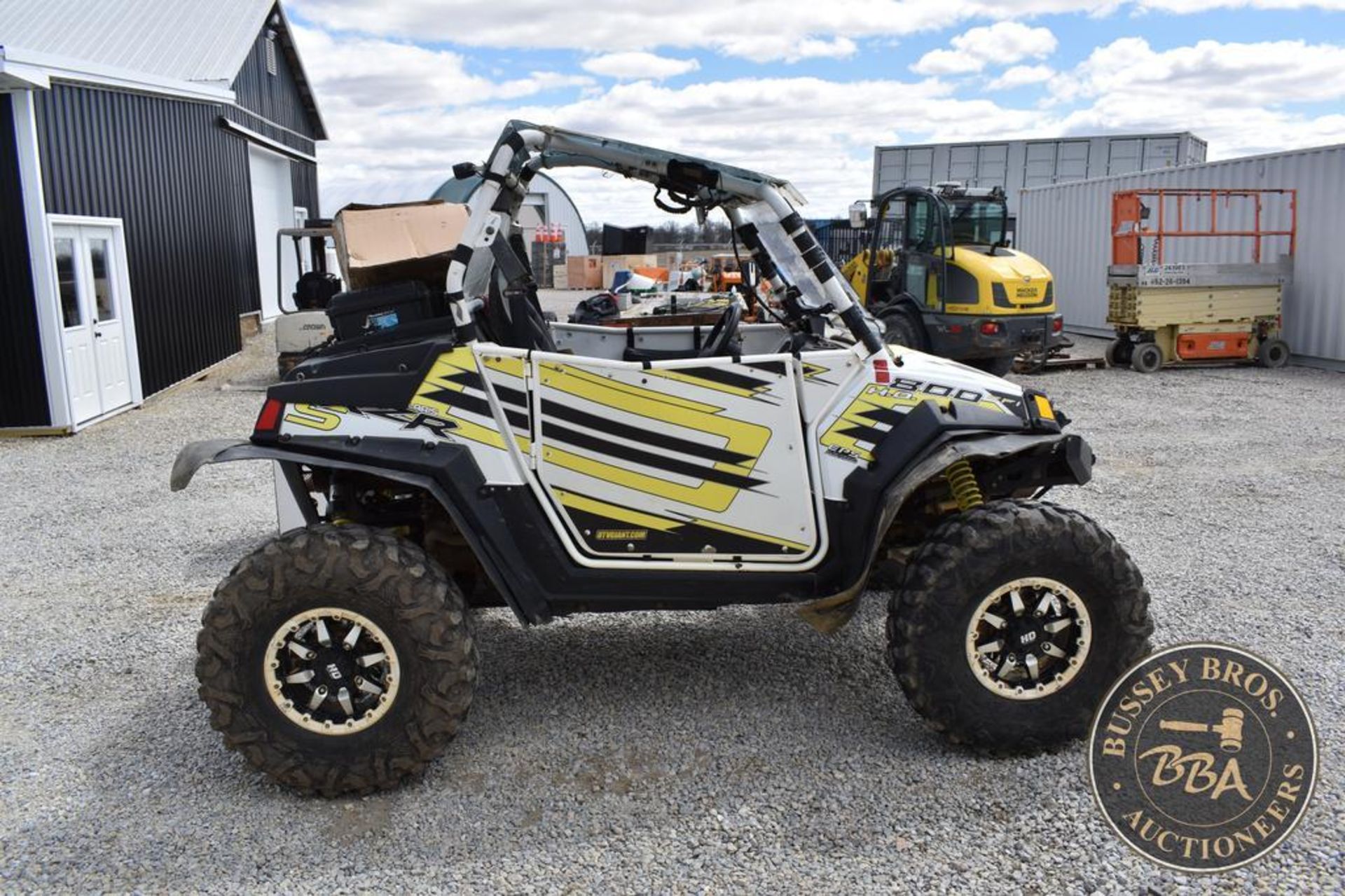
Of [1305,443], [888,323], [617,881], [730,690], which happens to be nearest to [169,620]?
[730,690]

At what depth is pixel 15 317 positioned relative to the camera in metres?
11.2

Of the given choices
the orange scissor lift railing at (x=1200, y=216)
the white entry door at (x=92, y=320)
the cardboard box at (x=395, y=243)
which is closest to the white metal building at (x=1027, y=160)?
the orange scissor lift railing at (x=1200, y=216)

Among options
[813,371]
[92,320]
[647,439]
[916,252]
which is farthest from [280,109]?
[813,371]

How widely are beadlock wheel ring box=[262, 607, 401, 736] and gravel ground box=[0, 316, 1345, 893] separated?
0.30 metres

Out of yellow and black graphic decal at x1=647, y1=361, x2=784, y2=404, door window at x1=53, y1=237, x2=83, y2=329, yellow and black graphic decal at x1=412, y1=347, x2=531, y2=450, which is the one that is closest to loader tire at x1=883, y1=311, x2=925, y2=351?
door window at x1=53, y1=237, x2=83, y2=329

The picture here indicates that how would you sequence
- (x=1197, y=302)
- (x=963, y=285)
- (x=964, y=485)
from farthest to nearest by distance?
(x=1197, y=302) < (x=963, y=285) < (x=964, y=485)

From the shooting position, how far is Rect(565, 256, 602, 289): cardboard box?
123 ft

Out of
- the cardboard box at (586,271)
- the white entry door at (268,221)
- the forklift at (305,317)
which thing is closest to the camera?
the forklift at (305,317)

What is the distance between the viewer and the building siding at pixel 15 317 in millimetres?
10914

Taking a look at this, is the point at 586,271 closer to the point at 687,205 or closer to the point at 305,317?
the point at 305,317

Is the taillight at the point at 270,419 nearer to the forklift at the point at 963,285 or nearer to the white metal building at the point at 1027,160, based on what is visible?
the forklift at the point at 963,285

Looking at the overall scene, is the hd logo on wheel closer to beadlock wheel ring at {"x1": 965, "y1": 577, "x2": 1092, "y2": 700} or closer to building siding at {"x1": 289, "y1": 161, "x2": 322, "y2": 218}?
beadlock wheel ring at {"x1": 965, "y1": 577, "x2": 1092, "y2": 700}

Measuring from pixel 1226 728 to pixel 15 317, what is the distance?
37.7 feet

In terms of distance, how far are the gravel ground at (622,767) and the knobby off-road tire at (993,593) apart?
17 centimetres
